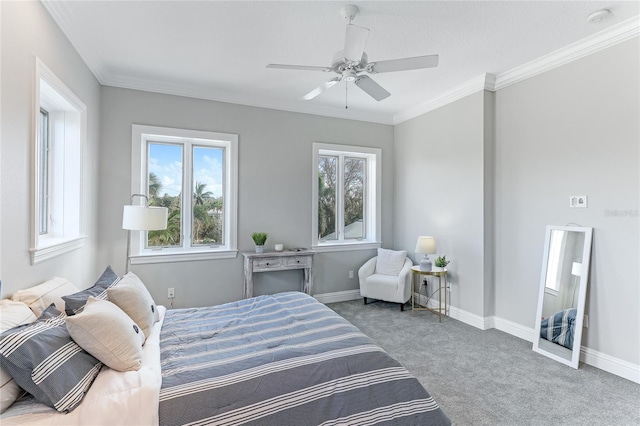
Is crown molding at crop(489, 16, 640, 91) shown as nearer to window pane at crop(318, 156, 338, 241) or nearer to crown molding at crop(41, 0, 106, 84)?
window pane at crop(318, 156, 338, 241)

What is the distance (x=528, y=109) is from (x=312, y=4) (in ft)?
8.50

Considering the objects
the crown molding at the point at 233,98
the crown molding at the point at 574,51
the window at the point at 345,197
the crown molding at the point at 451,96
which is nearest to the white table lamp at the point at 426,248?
the window at the point at 345,197

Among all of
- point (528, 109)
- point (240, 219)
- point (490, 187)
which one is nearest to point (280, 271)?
point (240, 219)

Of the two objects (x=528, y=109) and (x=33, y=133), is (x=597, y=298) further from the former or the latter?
(x=33, y=133)

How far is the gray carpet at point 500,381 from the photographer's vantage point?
2.13 m

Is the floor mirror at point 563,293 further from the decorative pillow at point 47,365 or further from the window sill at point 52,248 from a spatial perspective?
the window sill at point 52,248

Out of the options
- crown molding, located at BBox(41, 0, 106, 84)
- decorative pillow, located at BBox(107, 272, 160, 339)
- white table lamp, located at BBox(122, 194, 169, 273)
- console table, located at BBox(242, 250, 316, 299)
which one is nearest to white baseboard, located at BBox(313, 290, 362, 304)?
console table, located at BBox(242, 250, 316, 299)

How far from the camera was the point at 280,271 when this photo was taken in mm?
4402

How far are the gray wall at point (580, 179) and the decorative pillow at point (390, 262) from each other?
1240 mm

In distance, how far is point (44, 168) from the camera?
2592 mm

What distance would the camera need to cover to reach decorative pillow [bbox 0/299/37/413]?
4.04 feet

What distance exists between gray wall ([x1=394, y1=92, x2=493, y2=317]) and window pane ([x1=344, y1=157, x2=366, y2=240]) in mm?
649

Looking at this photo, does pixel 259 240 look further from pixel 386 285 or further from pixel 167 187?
pixel 386 285

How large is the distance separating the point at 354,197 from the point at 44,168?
3.84 meters
